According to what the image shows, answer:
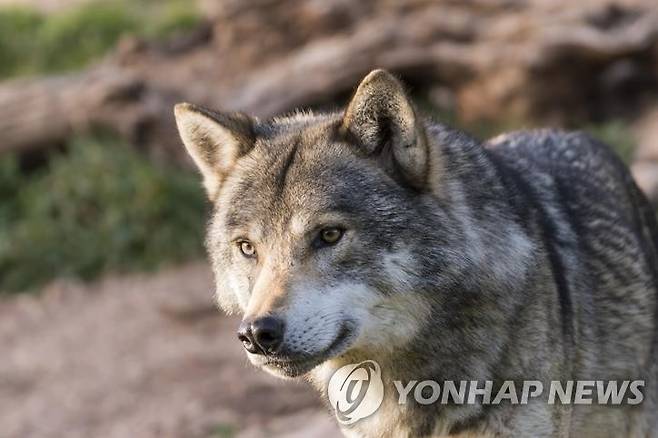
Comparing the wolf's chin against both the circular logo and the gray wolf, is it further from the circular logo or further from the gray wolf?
the circular logo

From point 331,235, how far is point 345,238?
5 cm

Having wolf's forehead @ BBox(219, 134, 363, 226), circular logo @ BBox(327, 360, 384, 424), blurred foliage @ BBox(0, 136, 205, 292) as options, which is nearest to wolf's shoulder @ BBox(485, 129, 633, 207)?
wolf's forehead @ BBox(219, 134, 363, 226)

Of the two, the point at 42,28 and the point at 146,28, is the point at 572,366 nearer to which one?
the point at 146,28

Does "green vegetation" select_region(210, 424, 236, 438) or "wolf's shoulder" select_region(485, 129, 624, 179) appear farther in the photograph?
"green vegetation" select_region(210, 424, 236, 438)

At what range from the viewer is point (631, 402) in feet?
15.2

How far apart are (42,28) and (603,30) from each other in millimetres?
7210

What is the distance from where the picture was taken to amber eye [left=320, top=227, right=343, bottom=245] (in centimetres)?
390

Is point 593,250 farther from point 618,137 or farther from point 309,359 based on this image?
point 618,137

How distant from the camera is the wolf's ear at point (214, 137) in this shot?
441 centimetres

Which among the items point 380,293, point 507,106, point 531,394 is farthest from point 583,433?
point 507,106

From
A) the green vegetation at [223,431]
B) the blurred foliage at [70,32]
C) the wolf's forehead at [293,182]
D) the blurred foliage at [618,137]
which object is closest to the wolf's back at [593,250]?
the wolf's forehead at [293,182]

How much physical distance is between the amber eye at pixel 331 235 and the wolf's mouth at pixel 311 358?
0.30m

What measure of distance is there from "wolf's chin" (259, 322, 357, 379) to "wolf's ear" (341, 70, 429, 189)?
589mm

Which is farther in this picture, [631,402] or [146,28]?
[146,28]
